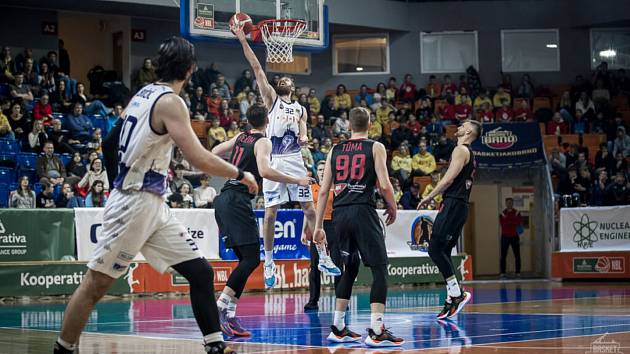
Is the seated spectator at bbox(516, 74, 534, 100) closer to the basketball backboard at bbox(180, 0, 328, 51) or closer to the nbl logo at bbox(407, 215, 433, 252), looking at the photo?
the nbl logo at bbox(407, 215, 433, 252)

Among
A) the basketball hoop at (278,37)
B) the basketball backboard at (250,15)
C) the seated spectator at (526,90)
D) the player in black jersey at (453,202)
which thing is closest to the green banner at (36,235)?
the basketball backboard at (250,15)

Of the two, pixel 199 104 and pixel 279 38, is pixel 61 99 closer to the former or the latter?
pixel 199 104

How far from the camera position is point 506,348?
8.93 metres

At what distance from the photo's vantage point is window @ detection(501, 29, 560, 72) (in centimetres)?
3762

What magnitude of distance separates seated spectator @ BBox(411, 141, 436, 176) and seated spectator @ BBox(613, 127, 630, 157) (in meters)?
6.29

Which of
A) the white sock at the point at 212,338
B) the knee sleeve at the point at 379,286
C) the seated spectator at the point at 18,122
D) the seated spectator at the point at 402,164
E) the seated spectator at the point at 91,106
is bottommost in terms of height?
the white sock at the point at 212,338

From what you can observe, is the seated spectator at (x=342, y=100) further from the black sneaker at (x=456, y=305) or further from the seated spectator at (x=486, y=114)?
the black sneaker at (x=456, y=305)

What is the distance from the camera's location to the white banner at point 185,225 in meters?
19.1

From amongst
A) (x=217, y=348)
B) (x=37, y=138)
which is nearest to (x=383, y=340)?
(x=217, y=348)

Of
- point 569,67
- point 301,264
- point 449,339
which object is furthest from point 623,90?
point 449,339

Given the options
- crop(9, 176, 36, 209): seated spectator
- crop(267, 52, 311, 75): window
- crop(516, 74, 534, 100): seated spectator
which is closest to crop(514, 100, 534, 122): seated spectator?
crop(516, 74, 534, 100): seated spectator

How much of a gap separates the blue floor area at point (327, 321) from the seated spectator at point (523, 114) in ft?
49.4

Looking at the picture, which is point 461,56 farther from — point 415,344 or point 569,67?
point 415,344

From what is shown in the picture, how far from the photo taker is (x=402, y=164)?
92.8 feet
